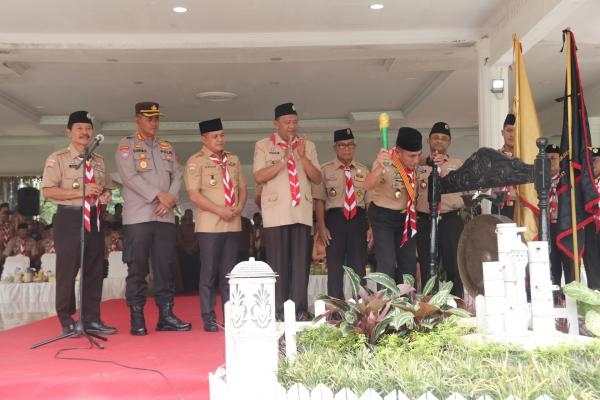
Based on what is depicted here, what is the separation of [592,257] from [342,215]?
7.11 feet

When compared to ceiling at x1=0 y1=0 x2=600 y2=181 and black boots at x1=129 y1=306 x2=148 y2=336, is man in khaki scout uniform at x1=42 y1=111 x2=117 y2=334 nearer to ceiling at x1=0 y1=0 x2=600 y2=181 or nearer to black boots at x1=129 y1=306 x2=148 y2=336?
black boots at x1=129 y1=306 x2=148 y2=336

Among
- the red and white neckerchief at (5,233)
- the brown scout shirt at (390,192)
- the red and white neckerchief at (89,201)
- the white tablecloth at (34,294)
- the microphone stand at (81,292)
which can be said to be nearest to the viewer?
the microphone stand at (81,292)

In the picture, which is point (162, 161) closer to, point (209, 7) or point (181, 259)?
point (209, 7)

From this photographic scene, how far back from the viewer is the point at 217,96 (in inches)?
347

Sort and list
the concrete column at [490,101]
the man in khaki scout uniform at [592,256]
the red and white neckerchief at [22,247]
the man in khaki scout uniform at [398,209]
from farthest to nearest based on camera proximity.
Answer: the red and white neckerchief at [22,247] < the concrete column at [490,101] < the man in khaki scout uniform at [592,256] < the man in khaki scout uniform at [398,209]

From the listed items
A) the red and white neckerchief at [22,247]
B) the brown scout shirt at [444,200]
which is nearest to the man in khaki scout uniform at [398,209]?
the brown scout shirt at [444,200]

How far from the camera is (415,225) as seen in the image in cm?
448

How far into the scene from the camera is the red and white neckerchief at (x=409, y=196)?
4.39 metres

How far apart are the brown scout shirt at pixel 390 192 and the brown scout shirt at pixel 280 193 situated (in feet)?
1.51

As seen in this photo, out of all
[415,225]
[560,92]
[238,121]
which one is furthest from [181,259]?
[560,92]

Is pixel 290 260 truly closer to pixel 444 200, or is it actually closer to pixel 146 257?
pixel 146 257

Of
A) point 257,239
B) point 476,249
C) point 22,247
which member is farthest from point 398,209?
point 22,247

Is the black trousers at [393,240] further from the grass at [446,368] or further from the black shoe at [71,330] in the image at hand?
the black shoe at [71,330]

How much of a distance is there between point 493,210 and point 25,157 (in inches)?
369
